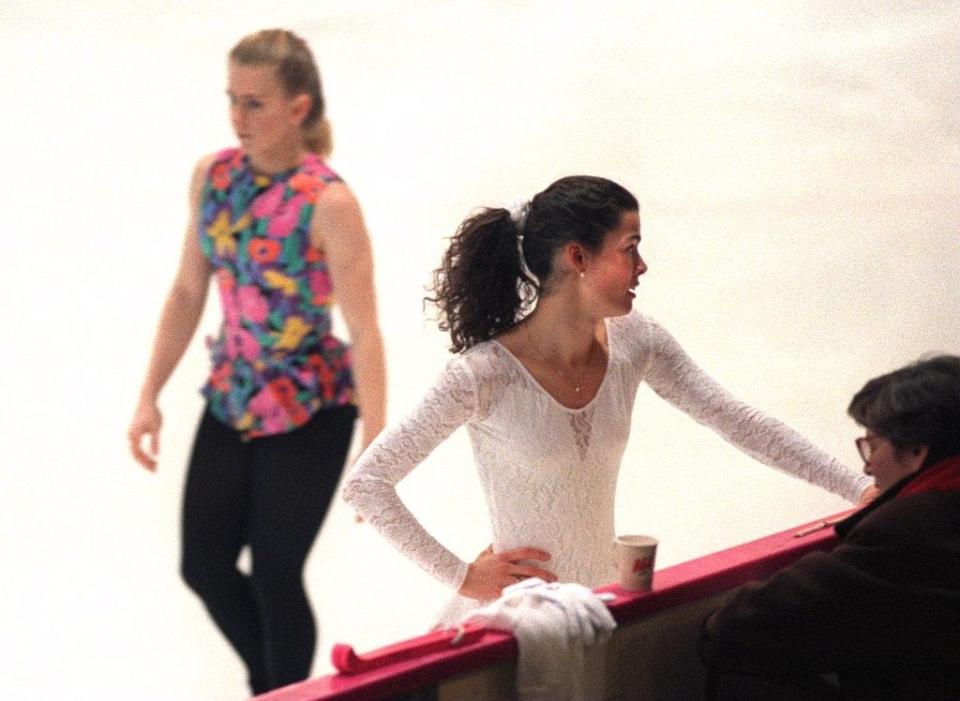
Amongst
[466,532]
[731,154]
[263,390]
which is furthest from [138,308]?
[731,154]

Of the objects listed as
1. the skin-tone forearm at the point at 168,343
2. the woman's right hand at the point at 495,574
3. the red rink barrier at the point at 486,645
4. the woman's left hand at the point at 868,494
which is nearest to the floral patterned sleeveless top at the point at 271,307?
the skin-tone forearm at the point at 168,343

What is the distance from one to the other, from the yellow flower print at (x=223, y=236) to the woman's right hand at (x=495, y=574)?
89 centimetres

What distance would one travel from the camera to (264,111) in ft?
10.8

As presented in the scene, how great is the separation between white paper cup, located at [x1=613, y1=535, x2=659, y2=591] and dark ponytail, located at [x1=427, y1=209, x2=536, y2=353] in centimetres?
54

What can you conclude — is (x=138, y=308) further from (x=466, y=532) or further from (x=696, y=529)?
(x=696, y=529)

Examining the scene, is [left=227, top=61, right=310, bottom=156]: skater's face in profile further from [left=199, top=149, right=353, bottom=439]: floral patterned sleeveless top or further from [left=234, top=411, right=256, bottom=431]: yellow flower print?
[left=234, top=411, right=256, bottom=431]: yellow flower print

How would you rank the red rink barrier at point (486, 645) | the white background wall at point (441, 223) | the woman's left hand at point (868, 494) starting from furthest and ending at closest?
the white background wall at point (441, 223) < the woman's left hand at point (868, 494) < the red rink barrier at point (486, 645)

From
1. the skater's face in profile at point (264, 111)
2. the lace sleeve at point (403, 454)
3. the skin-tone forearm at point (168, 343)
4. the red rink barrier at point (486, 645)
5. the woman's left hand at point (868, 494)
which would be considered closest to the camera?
the red rink barrier at point (486, 645)

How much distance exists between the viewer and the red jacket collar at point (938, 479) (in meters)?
2.39

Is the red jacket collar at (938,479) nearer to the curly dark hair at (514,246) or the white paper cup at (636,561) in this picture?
the white paper cup at (636,561)

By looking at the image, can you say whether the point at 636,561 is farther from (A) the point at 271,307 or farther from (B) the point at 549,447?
(A) the point at 271,307

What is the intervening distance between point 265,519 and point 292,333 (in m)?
0.40

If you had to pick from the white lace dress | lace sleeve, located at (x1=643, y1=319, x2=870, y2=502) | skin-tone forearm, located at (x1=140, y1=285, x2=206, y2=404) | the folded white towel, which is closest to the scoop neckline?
the white lace dress

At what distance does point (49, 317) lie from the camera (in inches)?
182
